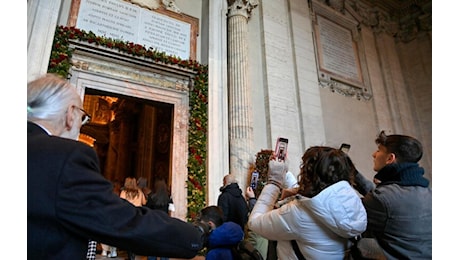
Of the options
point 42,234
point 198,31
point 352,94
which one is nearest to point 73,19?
point 198,31

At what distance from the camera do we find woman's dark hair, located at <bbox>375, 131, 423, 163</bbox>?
1862mm

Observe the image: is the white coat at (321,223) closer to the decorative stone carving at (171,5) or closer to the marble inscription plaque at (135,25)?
the marble inscription plaque at (135,25)

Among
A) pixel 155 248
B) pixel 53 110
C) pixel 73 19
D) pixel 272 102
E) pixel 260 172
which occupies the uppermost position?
pixel 73 19

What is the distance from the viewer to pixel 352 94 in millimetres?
10297

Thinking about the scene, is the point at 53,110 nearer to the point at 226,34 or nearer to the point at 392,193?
the point at 392,193

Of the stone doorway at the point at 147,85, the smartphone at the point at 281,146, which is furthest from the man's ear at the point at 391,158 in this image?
the stone doorway at the point at 147,85

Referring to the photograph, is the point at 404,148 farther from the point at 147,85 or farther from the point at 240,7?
the point at 240,7

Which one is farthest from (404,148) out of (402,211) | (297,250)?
(297,250)

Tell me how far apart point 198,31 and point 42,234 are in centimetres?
707

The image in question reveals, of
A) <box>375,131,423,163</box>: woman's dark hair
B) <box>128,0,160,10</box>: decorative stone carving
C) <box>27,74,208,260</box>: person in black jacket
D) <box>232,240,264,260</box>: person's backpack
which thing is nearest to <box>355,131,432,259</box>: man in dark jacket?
<box>375,131,423,163</box>: woman's dark hair

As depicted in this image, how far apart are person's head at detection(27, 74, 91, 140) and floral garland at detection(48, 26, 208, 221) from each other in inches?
182

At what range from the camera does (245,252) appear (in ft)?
6.30

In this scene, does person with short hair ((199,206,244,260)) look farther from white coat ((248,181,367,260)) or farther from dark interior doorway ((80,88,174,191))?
dark interior doorway ((80,88,174,191))

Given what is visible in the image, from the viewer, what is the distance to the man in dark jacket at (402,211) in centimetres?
162
